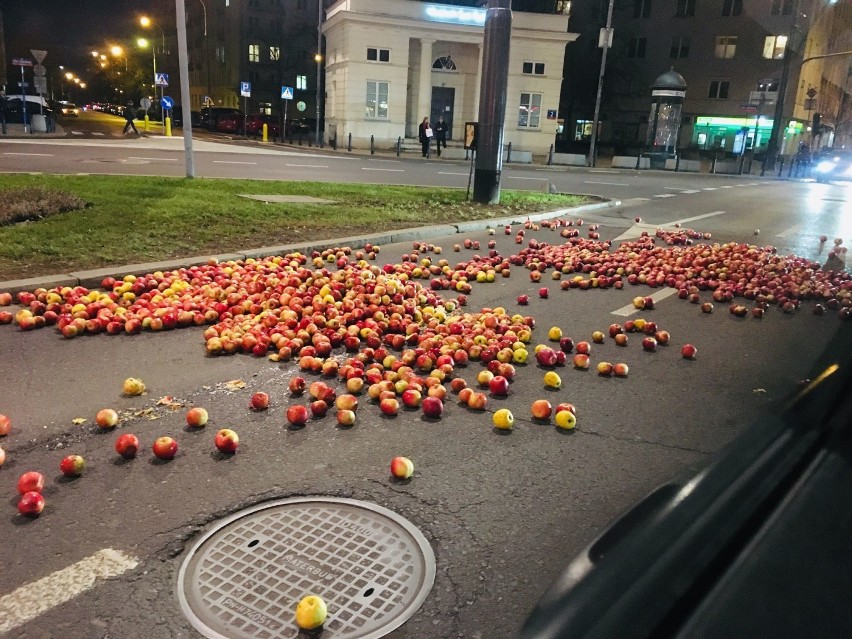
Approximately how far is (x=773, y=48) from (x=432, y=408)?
66.3 m

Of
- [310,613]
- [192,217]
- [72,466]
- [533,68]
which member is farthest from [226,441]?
[533,68]

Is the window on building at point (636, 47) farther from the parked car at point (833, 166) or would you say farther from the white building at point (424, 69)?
the parked car at point (833, 166)

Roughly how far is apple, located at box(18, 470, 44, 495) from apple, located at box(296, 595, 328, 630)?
1639 mm

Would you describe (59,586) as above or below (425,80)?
below

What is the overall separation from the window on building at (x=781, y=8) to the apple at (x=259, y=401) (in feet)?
219

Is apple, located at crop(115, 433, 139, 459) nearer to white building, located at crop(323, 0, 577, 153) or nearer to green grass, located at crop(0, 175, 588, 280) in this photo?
green grass, located at crop(0, 175, 588, 280)

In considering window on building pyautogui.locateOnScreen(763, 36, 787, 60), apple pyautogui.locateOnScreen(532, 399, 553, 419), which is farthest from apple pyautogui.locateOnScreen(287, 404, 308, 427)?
window on building pyautogui.locateOnScreen(763, 36, 787, 60)

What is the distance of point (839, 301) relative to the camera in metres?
7.69

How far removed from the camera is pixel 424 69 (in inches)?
1652

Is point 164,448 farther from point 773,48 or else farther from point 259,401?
point 773,48

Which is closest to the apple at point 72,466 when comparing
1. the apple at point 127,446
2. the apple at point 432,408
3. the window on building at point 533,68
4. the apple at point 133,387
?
the apple at point 127,446

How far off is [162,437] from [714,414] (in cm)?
353

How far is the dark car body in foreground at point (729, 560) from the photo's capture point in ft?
3.11

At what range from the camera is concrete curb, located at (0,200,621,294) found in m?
6.65
